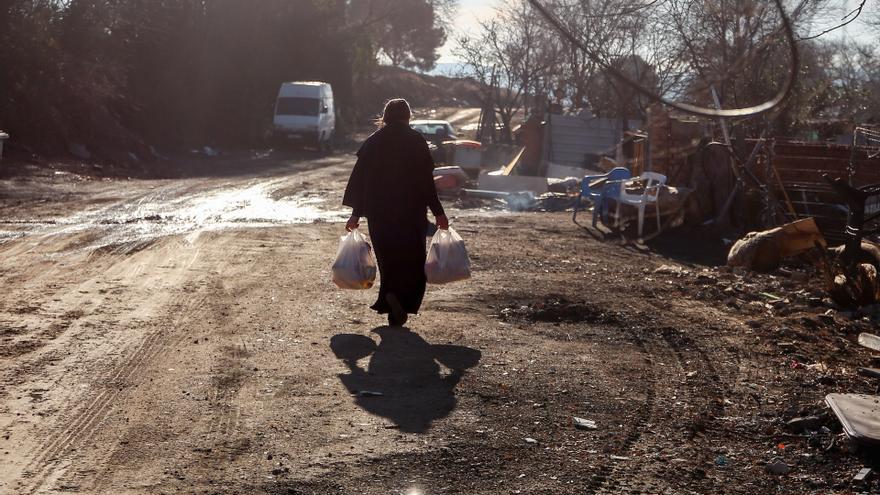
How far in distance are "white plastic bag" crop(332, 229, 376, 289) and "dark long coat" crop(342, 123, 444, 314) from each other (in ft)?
0.37

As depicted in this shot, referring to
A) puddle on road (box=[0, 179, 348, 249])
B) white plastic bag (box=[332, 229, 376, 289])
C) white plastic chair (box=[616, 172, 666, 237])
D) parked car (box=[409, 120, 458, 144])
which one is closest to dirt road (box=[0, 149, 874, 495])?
white plastic bag (box=[332, 229, 376, 289])

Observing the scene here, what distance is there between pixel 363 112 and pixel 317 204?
4007 cm

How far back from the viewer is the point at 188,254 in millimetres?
11906

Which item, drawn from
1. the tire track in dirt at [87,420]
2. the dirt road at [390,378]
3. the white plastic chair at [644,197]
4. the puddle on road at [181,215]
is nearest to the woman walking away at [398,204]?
the dirt road at [390,378]

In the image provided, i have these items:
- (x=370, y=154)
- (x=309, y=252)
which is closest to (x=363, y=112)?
(x=309, y=252)

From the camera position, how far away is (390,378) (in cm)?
676

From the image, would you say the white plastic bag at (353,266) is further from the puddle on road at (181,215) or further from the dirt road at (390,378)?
the puddle on road at (181,215)

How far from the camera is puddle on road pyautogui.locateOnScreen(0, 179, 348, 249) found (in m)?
13.6

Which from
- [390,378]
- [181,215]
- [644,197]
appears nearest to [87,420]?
[390,378]

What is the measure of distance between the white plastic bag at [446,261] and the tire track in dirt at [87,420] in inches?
83.0

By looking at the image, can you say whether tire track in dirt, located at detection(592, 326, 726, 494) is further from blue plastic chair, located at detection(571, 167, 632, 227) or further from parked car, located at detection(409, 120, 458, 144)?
parked car, located at detection(409, 120, 458, 144)

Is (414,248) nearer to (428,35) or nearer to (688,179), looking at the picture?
(688,179)

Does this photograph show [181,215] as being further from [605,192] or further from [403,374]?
[403,374]

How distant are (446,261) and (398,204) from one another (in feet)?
1.95
